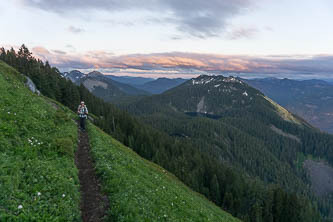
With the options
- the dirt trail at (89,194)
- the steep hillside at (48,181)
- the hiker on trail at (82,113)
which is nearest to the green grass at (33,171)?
the steep hillside at (48,181)

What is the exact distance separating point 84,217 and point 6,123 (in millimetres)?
10193

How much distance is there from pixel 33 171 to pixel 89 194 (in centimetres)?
381

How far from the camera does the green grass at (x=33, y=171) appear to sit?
860 centimetres

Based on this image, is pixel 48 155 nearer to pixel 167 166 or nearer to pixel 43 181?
pixel 43 181

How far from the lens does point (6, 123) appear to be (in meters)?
15.0

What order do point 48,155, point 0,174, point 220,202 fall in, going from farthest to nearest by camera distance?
point 220,202 → point 48,155 → point 0,174

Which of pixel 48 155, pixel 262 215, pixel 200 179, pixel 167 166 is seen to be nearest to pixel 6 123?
pixel 48 155

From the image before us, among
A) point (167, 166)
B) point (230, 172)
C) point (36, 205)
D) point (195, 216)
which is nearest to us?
point (36, 205)

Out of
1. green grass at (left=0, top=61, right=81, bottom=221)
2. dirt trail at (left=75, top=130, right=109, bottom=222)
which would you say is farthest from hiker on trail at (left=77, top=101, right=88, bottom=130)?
dirt trail at (left=75, top=130, right=109, bottom=222)

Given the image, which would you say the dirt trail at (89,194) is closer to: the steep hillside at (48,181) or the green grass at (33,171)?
the steep hillside at (48,181)

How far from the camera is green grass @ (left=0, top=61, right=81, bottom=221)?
860 cm

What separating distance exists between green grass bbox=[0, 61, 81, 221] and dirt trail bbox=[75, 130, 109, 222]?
2.61 feet

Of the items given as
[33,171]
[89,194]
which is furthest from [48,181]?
[89,194]

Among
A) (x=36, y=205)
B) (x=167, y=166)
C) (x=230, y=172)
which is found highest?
(x=36, y=205)
